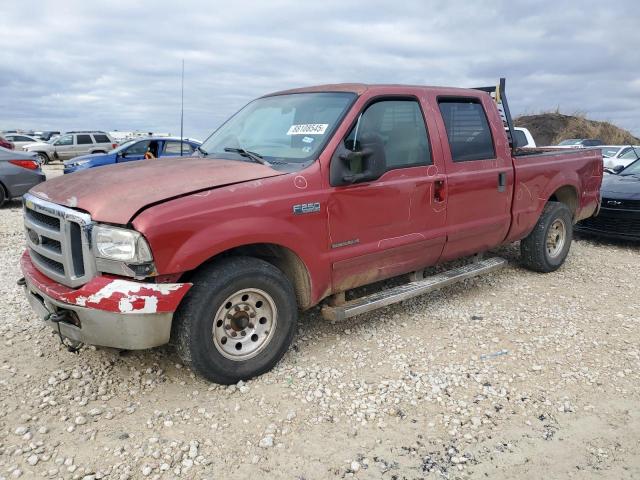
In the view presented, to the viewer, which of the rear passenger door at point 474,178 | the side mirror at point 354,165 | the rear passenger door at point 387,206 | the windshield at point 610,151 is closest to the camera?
the side mirror at point 354,165

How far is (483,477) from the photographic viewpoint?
2641mm

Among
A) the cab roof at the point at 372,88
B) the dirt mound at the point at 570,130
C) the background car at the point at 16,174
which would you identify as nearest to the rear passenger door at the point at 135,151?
the background car at the point at 16,174

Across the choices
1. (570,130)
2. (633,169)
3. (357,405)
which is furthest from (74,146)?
(570,130)

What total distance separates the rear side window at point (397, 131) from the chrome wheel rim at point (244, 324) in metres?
1.32

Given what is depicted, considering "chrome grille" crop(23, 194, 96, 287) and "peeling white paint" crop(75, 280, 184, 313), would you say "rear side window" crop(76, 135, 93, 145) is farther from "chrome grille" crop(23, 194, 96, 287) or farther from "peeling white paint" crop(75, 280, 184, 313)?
"peeling white paint" crop(75, 280, 184, 313)

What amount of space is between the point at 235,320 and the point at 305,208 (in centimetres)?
89

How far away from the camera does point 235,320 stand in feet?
11.1

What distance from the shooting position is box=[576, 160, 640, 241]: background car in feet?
24.9

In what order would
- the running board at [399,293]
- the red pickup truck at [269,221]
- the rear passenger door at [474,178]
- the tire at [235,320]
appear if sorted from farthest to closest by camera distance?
the rear passenger door at [474,178], the running board at [399,293], the tire at [235,320], the red pickup truck at [269,221]

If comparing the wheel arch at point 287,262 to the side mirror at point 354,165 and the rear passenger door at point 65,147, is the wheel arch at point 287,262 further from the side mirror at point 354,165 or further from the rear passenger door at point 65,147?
the rear passenger door at point 65,147

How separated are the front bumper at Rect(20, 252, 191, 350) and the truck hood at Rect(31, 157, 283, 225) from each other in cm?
40

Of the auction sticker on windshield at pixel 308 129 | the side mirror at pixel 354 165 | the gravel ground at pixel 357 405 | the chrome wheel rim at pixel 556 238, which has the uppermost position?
the auction sticker on windshield at pixel 308 129

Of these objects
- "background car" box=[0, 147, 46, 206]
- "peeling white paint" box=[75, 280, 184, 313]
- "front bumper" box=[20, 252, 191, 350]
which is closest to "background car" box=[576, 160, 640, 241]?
"front bumper" box=[20, 252, 191, 350]

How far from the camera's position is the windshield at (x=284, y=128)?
3801 mm
